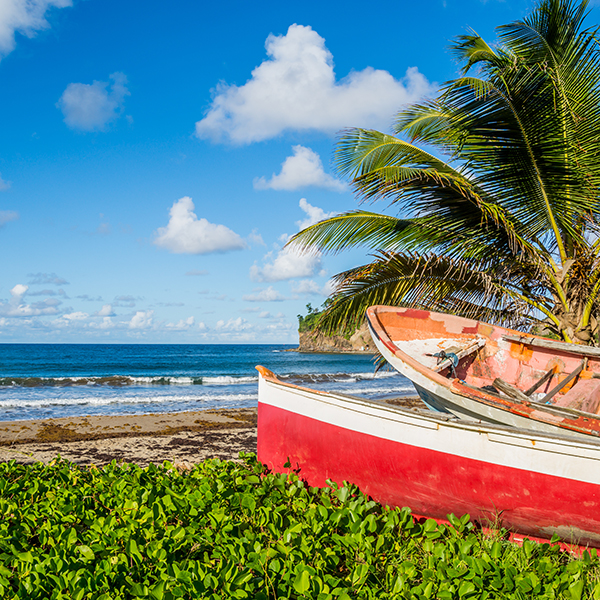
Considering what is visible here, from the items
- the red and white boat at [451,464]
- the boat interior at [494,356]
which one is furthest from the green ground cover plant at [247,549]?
the boat interior at [494,356]

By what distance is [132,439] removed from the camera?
8.69 meters

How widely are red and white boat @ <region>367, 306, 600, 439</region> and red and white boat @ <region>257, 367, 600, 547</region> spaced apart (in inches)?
29.9

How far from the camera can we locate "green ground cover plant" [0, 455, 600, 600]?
2408mm

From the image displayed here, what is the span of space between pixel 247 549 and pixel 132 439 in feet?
21.5

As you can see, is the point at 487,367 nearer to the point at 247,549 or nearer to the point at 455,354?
the point at 455,354

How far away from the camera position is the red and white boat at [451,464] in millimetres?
3133

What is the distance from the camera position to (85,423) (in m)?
10.5

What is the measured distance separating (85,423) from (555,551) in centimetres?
1011

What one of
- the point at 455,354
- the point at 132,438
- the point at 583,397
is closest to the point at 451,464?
the point at 455,354

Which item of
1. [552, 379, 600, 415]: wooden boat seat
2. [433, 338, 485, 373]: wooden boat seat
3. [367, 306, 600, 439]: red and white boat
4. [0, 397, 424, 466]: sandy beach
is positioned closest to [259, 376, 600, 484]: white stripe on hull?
[367, 306, 600, 439]: red and white boat

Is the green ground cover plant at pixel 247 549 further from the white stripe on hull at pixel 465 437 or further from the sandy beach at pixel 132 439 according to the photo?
the sandy beach at pixel 132 439

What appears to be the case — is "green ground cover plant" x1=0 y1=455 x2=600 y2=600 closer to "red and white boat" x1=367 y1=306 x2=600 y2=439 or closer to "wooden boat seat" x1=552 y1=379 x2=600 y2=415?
"red and white boat" x1=367 y1=306 x2=600 y2=439

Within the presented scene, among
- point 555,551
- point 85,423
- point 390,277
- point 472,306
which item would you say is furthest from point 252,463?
point 85,423

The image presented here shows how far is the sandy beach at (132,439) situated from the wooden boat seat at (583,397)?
15.8 ft
